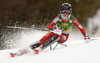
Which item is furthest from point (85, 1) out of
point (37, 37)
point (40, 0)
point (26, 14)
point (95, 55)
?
point (95, 55)

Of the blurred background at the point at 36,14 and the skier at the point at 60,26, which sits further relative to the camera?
the blurred background at the point at 36,14

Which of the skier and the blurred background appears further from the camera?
the blurred background

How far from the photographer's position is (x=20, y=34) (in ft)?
19.1

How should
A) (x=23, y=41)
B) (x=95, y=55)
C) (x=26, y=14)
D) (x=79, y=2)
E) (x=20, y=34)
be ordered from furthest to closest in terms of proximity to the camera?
(x=79, y=2)
(x=26, y=14)
(x=20, y=34)
(x=23, y=41)
(x=95, y=55)

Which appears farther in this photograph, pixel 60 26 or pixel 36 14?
pixel 36 14

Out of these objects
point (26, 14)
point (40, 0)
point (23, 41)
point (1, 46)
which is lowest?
A: point (1, 46)

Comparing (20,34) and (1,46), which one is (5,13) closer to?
(1,46)

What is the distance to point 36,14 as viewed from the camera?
873cm

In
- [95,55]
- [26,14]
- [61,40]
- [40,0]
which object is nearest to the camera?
[95,55]

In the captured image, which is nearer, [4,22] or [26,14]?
[4,22]

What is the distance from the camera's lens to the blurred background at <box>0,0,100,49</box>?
667 centimetres

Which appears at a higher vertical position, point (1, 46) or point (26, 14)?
point (26, 14)

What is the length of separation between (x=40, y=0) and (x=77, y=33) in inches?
148

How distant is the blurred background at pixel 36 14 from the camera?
6.67 meters
